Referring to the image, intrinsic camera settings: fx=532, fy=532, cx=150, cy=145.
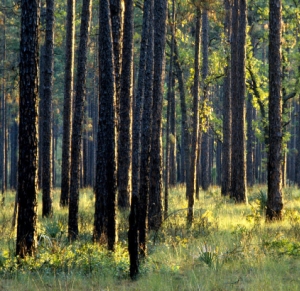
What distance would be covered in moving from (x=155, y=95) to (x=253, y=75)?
589 inches

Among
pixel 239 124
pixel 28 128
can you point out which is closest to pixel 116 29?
pixel 28 128

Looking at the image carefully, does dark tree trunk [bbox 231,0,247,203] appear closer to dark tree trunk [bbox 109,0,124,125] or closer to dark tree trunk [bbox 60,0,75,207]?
dark tree trunk [bbox 60,0,75,207]

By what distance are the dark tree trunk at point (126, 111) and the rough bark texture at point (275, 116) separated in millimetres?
4700

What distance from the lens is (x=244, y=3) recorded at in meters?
20.6

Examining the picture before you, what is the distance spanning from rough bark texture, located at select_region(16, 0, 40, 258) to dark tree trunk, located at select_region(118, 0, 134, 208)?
8.03m

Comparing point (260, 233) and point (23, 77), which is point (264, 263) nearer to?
point (260, 233)

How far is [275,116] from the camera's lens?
14602 mm

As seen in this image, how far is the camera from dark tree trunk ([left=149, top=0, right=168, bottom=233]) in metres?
12.6

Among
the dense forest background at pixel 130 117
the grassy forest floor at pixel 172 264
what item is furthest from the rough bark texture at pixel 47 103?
the grassy forest floor at pixel 172 264

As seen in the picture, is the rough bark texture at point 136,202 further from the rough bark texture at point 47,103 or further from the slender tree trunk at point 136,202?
the rough bark texture at point 47,103

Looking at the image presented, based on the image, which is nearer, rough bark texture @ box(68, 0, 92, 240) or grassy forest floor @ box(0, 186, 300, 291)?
grassy forest floor @ box(0, 186, 300, 291)

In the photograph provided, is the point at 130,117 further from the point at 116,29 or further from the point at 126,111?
the point at 116,29

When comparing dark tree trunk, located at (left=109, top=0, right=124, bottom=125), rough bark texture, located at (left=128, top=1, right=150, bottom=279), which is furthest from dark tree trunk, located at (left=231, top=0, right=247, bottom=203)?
rough bark texture, located at (left=128, top=1, right=150, bottom=279)

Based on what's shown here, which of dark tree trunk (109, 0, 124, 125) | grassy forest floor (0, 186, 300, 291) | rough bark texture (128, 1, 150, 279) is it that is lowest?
grassy forest floor (0, 186, 300, 291)
